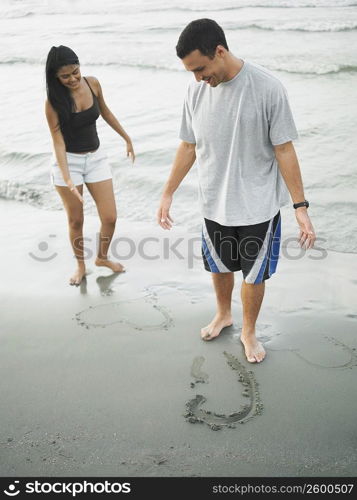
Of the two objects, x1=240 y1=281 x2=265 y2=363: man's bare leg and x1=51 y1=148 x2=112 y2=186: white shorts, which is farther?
x1=51 y1=148 x2=112 y2=186: white shorts

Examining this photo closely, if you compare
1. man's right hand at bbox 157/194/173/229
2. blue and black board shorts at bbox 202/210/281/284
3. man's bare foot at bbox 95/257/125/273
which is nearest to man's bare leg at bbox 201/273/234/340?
blue and black board shorts at bbox 202/210/281/284

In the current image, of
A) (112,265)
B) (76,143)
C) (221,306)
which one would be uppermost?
(76,143)

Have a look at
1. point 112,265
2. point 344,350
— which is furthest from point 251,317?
point 112,265

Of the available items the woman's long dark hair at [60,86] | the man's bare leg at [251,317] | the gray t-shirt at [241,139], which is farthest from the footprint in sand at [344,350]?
the woman's long dark hair at [60,86]

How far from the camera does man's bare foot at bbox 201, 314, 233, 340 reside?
10.9 ft

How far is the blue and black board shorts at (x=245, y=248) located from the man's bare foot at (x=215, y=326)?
37cm

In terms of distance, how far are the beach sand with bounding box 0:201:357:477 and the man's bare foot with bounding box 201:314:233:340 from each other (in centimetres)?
6

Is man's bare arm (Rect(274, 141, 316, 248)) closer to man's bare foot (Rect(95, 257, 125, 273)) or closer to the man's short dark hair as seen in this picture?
the man's short dark hair

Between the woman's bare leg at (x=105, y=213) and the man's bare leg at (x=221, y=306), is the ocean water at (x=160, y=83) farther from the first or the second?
the man's bare leg at (x=221, y=306)

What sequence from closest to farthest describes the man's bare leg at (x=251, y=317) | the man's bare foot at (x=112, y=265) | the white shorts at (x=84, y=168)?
the man's bare leg at (x=251, y=317), the white shorts at (x=84, y=168), the man's bare foot at (x=112, y=265)

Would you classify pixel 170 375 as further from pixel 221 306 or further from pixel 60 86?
pixel 60 86

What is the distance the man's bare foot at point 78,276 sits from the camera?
4108mm

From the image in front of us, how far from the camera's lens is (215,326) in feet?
11.0

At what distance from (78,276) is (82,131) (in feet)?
3.65
